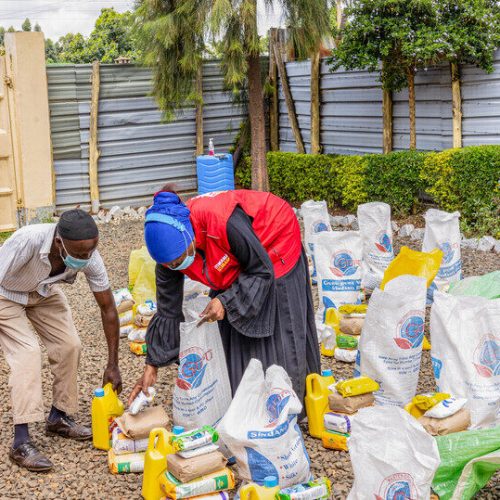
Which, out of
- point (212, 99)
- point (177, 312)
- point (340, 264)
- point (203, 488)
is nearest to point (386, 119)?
point (212, 99)

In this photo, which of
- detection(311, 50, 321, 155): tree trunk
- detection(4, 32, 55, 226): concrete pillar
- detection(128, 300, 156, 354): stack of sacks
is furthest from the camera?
detection(311, 50, 321, 155): tree trunk

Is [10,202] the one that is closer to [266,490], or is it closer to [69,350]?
[69,350]

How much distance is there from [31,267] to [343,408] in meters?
1.65

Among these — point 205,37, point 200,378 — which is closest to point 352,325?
point 200,378

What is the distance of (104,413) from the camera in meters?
3.93

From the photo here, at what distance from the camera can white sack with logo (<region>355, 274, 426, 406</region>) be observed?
4.15 metres

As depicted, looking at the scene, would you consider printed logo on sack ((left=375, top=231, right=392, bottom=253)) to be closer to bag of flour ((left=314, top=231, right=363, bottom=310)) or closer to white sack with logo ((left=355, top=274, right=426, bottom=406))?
bag of flour ((left=314, top=231, right=363, bottom=310))

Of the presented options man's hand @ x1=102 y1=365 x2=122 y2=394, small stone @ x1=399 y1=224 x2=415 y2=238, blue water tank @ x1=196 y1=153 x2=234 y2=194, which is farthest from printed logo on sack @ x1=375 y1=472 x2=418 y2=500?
Result: blue water tank @ x1=196 y1=153 x2=234 y2=194

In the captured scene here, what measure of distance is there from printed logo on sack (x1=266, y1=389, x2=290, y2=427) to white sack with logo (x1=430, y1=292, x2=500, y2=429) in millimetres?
1030

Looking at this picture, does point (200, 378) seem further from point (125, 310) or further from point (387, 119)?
point (387, 119)

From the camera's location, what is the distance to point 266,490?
306cm

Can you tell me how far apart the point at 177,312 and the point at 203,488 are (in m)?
0.94

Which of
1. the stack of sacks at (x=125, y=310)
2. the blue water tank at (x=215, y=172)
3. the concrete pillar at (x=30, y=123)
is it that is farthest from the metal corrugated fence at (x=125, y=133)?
the stack of sacks at (x=125, y=310)

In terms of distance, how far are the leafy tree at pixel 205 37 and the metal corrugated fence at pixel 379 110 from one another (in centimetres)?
83
